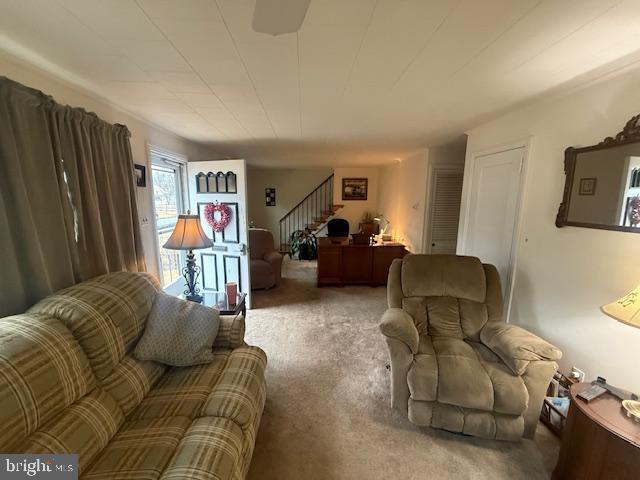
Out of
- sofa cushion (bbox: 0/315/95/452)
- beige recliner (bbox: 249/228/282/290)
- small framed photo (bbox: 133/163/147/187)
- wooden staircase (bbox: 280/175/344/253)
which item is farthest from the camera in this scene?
wooden staircase (bbox: 280/175/344/253)

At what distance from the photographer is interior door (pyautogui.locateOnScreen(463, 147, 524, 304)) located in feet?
7.64

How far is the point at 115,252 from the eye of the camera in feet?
6.68

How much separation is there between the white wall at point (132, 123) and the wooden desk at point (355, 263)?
7.91ft

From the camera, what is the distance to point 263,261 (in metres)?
4.14

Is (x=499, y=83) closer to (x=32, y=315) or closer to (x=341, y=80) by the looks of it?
(x=341, y=80)

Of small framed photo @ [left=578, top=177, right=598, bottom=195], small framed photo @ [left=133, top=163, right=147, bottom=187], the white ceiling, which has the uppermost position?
the white ceiling

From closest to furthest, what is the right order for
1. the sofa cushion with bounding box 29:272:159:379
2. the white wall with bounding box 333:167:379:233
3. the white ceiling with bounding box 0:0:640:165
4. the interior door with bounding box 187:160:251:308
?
the white ceiling with bounding box 0:0:640:165 → the sofa cushion with bounding box 29:272:159:379 → the interior door with bounding box 187:160:251:308 → the white wall with bounding box 333:167:379:233

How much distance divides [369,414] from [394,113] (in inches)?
97.2

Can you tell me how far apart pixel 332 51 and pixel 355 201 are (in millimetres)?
5536

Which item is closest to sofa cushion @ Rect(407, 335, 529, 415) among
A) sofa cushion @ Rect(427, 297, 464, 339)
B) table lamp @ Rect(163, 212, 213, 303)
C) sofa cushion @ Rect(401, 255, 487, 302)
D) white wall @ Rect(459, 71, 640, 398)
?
sofa cushion @ Rect(427, 297, 464, 339)

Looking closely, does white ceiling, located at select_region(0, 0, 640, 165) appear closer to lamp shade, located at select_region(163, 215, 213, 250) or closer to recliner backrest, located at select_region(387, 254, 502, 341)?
lamp shade, located at select_region(163, 215, 213, 250)

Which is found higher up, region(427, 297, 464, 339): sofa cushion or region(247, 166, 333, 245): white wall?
region(247, 166, 333, 245): white wall

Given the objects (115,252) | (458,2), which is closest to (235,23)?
(458,2)

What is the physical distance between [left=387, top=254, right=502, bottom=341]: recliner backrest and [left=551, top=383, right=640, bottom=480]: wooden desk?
2.29 feet
